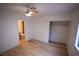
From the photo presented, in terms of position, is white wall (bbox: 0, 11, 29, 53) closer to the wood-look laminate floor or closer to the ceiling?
the wood-look laminate floor

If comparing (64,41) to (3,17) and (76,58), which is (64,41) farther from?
(76,58)

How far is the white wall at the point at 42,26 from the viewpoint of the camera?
379 cm

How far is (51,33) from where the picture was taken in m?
4.73

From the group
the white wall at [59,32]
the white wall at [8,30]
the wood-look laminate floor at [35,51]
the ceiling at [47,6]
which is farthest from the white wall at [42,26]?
the white wall at [8,30]

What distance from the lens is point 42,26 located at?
435 cm

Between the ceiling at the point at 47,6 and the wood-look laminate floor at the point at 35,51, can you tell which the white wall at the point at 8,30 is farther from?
the ceiling at the point at 47,6

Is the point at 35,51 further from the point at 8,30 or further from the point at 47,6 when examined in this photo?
the point at 47,6

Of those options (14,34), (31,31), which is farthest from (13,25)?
(31,31)

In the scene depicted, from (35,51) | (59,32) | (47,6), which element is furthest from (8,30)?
(59,32)

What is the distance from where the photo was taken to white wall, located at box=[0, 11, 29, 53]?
2.80 metres

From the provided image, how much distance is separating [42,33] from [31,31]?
88 cm

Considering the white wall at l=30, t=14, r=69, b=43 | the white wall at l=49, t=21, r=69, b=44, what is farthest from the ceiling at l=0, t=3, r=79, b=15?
the white wall at l=49, t=21, r=69, b=44

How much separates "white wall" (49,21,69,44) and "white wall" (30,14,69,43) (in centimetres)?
65

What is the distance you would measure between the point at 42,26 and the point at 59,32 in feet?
3.96
